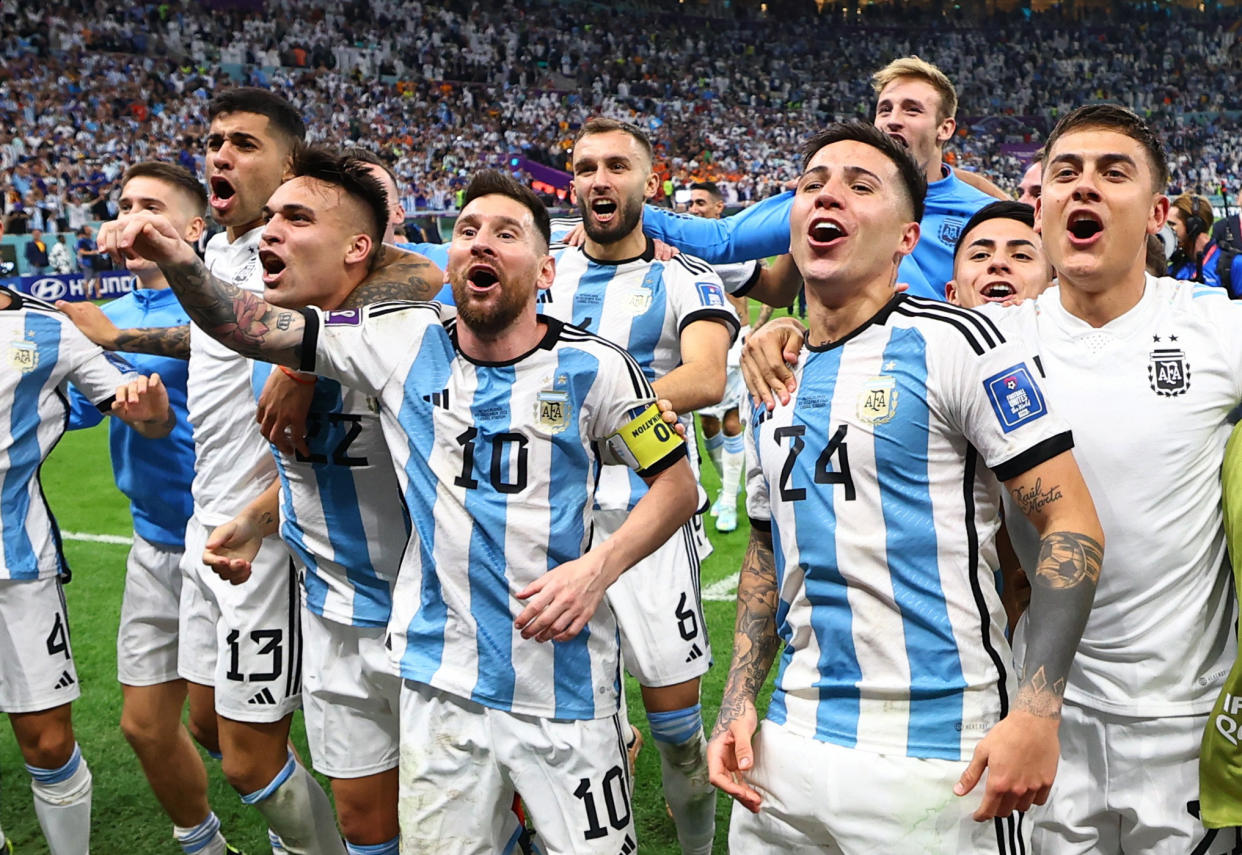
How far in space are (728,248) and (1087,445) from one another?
2161 mm

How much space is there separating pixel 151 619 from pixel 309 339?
2.20 metres

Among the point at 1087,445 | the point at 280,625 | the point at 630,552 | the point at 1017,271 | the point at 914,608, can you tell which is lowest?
the point at 280,625

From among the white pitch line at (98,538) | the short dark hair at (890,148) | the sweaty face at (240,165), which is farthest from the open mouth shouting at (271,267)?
the white pitch line at (98,538)

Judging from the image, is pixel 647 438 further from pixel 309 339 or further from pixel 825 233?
pixel 309 339

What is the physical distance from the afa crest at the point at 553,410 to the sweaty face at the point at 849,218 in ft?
2.51

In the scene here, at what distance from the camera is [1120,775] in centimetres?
277

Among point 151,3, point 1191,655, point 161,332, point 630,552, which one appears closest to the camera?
point 1191,655

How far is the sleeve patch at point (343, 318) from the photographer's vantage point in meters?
3.19

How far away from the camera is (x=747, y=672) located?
2.81 meters

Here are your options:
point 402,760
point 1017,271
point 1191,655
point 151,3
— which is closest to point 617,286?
point 1017,271

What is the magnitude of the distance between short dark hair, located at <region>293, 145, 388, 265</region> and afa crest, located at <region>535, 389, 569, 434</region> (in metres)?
0.92

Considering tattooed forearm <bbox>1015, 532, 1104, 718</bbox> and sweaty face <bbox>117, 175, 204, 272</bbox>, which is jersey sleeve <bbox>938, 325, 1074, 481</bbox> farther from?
sweaty face <bbox>117, 175, 204, 272</bbox>

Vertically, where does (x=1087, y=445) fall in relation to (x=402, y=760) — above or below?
above

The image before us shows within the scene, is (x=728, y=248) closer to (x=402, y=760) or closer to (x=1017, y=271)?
(x=1017, y=271)
